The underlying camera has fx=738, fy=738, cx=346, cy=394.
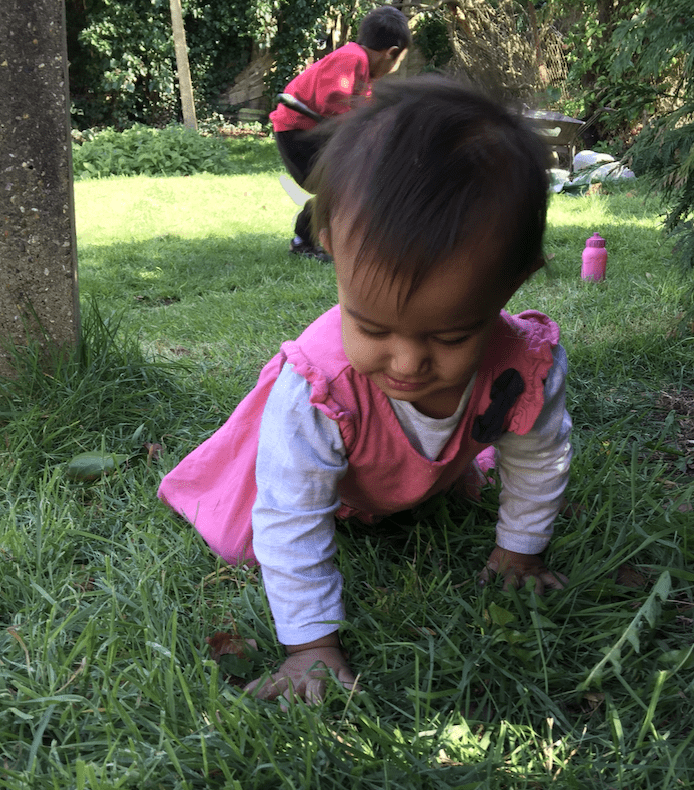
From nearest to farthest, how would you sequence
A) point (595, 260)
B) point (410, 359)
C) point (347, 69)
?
point (410, 359)
point (595, 260)
point (347, 69)

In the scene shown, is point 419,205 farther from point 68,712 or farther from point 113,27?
point 113,27

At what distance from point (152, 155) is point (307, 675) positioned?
34.2ft

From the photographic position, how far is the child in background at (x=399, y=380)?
3.71 feet

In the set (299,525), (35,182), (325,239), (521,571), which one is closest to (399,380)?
(325,239)

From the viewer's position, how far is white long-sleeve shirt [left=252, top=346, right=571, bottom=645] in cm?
145

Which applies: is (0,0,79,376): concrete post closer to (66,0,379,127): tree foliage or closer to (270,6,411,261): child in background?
(270,6,411,261): child in background

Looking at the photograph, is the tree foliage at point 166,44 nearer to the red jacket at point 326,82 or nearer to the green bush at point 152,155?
the green bush at point 152,155

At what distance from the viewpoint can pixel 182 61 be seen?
40.5 feet

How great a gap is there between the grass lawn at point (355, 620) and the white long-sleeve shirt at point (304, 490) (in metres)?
0.11

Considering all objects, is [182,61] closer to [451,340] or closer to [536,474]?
[536,474]

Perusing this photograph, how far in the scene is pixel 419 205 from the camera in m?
1.11

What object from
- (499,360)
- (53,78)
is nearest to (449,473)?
(499,360)

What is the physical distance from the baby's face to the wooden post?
40.0 feet

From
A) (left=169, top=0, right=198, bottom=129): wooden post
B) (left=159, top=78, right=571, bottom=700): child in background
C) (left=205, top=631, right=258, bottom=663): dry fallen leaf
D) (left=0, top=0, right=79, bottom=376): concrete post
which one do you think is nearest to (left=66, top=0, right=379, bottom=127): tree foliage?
(left=169, top=0, right=198, bottom=129): wooden post
